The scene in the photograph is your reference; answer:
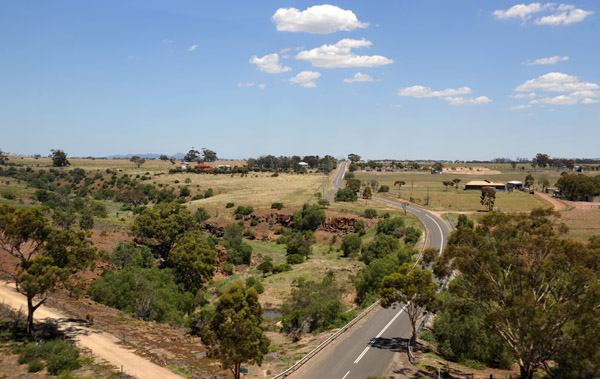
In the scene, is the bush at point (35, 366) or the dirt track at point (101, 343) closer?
the bush at point (35, 366)

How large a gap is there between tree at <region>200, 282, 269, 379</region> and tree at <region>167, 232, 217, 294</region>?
25.7 m

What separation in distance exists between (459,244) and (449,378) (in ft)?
29.1

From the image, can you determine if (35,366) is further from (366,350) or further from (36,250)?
(366,350)

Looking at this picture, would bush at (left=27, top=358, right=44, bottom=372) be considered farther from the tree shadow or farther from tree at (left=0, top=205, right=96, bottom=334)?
the tree shadow

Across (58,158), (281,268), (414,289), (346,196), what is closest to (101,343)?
(414,289)

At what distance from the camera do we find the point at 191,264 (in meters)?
46.4

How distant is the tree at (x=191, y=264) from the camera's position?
46.5 metres

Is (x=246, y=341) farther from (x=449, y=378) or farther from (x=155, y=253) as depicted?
(x=155, y=253)

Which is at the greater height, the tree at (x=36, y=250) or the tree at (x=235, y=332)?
the tree at (x=36, y=250)

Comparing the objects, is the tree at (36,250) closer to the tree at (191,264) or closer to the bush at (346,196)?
the tree at (191,264)

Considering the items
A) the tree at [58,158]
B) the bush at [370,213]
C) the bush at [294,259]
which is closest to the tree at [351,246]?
the bush at [294,259]

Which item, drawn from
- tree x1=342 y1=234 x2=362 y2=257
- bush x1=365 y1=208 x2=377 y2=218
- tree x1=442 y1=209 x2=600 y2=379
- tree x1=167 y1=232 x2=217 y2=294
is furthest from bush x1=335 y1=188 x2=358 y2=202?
tree x1=442 y1=209 x2=600 y2=379

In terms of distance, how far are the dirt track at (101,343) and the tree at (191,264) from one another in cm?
1482

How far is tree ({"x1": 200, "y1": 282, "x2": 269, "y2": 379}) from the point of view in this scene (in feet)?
69.3
